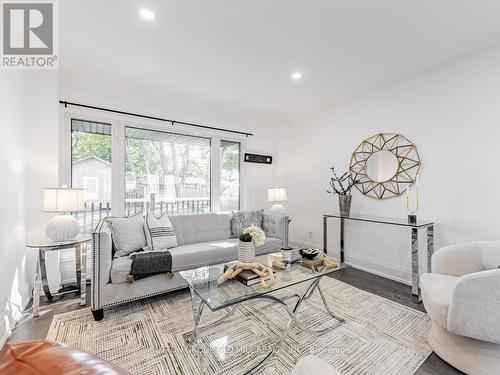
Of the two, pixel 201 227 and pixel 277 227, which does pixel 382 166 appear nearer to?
pixel 277 227

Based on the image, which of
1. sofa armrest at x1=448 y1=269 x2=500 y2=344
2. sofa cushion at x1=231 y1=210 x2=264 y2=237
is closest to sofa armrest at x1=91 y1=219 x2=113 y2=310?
sofa cushion at x1=231 y1=210 x2=264 y2=237

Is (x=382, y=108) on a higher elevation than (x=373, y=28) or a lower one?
lower

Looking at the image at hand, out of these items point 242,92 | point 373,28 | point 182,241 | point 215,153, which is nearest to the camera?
point 373,28

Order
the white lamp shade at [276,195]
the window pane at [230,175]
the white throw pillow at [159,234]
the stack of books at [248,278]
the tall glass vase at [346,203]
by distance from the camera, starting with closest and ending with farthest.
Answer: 1. the stack of books at [248,278]
2. the white throw pillow at [159,234]
3. the tall glass vase at [346,203]
4. the white lamp shade at [276,195]
5. the window pane at [230,175]

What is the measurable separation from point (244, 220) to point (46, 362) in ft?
9.82

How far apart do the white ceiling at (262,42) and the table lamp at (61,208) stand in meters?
1.41

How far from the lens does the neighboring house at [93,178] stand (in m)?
3.04

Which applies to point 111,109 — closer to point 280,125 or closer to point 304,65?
point 304,65

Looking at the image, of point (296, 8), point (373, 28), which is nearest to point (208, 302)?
point (296, 8)

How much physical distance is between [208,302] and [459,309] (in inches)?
60.5

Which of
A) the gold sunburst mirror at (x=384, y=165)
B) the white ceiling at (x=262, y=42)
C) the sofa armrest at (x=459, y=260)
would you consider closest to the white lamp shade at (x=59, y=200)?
the white ceiling at (x=262, y=42)

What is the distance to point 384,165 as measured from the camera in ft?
10.4

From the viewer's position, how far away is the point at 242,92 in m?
3.38

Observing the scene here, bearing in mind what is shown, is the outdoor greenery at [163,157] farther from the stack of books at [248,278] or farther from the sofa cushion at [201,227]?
the stack of books at [248,278]
